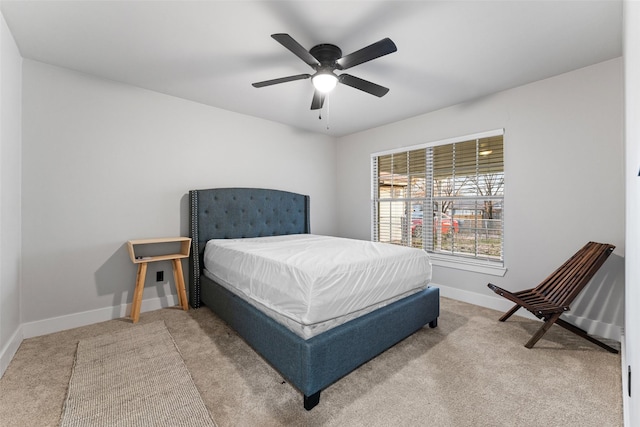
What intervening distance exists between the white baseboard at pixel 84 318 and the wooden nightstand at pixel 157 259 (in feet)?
0.63

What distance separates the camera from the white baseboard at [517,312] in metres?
2.47

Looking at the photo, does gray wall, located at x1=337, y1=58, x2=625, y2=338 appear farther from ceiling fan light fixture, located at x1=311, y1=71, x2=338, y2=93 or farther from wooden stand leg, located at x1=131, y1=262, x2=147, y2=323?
A: wooden stand leg, located at x1=131, y1=262, x2=147, y2=323

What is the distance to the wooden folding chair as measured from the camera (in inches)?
87.4

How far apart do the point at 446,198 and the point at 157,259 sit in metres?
3.56

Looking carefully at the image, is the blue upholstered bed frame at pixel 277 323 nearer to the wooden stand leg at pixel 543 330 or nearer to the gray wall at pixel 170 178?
the gray wall at pixel 170 178

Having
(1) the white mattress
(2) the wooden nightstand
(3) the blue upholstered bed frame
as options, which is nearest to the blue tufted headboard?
(3) the blue upholstered bed frame

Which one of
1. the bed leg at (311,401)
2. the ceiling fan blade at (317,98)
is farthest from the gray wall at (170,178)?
the bed leg at (311,401)

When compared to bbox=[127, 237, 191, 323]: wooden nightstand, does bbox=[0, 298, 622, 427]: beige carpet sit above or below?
below

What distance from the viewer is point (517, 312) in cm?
306

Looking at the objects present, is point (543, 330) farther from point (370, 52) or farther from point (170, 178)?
point (170, 178)

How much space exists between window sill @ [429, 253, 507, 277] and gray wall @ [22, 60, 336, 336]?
Answer: 306 centimetres

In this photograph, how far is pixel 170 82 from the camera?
9.68ft

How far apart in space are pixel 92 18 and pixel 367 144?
3.62 m

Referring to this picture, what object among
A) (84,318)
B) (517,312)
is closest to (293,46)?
(84,318)
